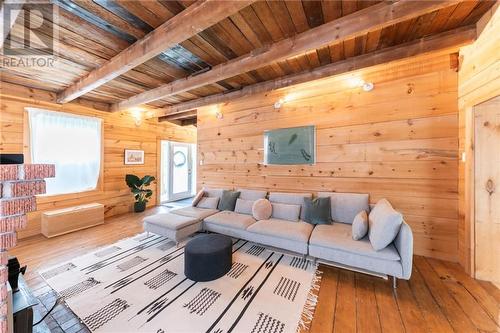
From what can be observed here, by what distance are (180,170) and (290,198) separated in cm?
474

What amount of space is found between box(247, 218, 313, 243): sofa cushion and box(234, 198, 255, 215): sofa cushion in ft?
1.56

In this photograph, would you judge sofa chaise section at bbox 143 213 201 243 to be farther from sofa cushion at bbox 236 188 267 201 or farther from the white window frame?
the white window frame

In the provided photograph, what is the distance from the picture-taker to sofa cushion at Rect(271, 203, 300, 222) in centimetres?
295

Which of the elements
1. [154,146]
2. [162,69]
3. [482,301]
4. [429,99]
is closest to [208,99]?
[162,69]

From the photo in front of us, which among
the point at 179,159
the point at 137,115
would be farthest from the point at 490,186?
the point at 179,159

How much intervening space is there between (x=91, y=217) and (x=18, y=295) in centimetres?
316

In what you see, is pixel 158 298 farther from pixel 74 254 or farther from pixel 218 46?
pixel 218 46

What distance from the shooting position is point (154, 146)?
5656 mm

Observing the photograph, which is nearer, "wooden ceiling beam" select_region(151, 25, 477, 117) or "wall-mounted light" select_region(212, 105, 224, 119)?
"wooden ceiling beam" select_region(151, 25, 477, 117)

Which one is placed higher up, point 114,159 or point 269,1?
point 269,1

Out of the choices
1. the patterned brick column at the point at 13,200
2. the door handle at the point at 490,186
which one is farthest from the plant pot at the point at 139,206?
the door handle at the point at 490,186

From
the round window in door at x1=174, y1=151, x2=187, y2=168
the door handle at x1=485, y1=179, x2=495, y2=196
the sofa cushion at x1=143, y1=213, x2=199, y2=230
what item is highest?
the round window in door at x1=174, y1=151, x2=187, y2=168

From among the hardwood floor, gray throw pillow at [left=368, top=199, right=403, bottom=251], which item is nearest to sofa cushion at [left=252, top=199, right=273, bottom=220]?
the hardwood floor

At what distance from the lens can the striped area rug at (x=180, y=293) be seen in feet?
5.22
